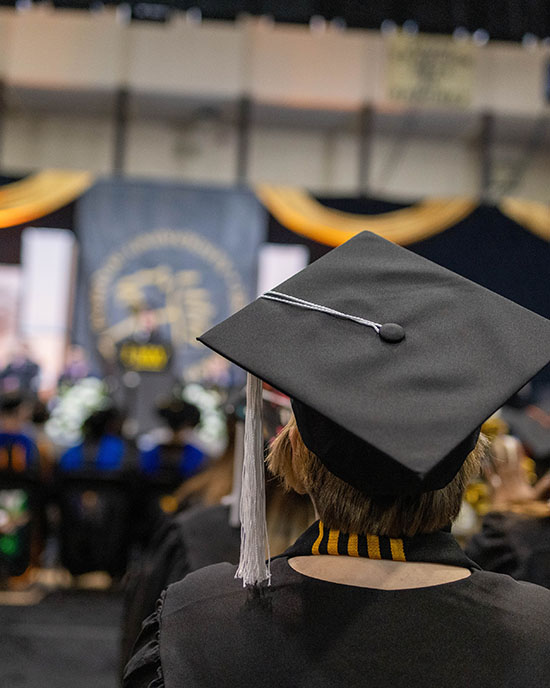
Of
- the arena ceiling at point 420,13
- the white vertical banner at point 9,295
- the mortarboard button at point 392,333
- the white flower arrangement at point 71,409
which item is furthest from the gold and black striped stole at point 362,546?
the white vertical banner at point 9,295

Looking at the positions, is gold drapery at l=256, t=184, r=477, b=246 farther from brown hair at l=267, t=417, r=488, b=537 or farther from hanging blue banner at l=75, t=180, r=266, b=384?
brown hair at l=267, t=417, r=488, b=537

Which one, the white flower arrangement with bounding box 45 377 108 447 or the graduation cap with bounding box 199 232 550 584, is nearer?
the graduation cap with bounding box 199 232 550 584

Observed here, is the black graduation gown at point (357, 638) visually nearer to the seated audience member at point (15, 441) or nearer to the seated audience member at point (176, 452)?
the seated audience member at point (176, 452)

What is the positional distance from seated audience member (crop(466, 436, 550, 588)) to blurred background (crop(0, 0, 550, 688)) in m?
6.07

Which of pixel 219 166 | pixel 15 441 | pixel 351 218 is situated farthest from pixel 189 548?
pixel 219 166

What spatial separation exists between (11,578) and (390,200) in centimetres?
790

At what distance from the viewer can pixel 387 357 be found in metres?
0.95

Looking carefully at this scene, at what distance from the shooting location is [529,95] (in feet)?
41.3

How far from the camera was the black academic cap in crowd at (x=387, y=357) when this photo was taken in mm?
896

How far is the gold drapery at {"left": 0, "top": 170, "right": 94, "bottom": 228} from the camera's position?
11.2 metres

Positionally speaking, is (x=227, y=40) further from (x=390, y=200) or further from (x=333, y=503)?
(x=333, y=503)

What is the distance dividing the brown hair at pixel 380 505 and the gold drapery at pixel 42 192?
1072 cm

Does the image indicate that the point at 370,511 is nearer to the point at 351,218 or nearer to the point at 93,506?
the point at 93,506

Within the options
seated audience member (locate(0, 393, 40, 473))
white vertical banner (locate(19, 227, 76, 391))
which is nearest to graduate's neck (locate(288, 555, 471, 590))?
seated audience member (locate(0, 393, 40, 473))
